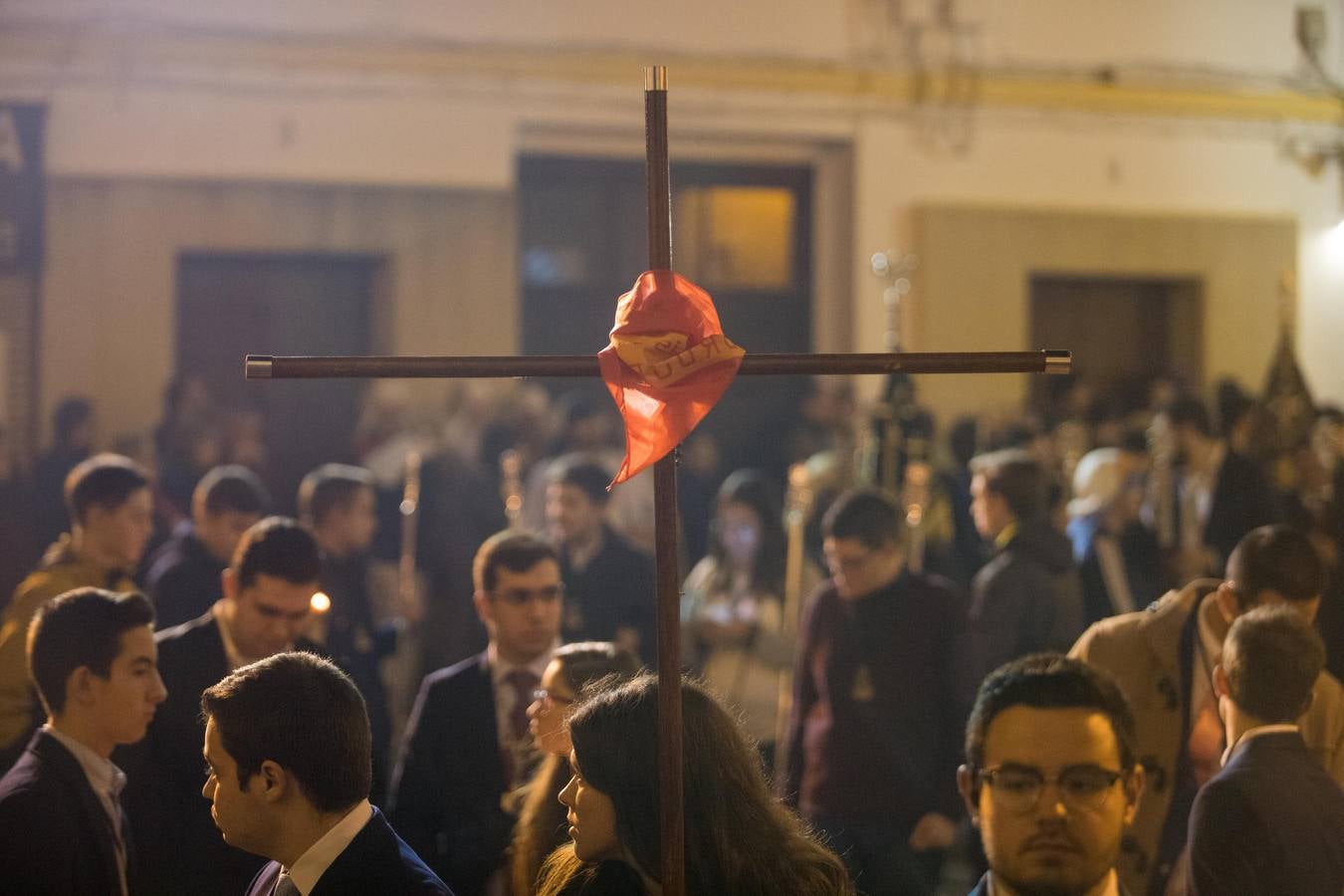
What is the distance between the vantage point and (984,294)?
15.9 metres

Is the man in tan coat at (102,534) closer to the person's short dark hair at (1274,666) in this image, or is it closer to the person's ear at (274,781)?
the person's ear at (274,781)

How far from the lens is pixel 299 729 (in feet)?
9.56

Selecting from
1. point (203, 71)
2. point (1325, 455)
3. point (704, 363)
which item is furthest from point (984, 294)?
point (704, 363)

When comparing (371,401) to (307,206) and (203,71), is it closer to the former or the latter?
(307,206)

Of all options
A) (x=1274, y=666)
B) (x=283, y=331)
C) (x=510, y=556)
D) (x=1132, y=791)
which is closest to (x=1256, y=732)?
(x=1274, y=666)

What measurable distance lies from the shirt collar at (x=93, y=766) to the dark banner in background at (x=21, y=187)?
Result: 35.3 ft

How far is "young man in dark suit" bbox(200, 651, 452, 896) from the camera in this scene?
2893mm

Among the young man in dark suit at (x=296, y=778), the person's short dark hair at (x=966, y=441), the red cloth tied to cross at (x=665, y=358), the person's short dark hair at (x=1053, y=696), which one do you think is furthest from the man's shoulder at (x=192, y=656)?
the person's short dark hair at (x=966, y=441)

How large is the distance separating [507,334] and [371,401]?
5.98 ft

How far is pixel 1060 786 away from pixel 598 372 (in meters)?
1.04

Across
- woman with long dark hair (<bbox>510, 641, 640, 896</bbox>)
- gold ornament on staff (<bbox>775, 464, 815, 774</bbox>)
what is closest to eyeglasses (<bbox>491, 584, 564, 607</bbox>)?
woman with long dark hair (<bbox>510, 641, 640, 896</bbox>)

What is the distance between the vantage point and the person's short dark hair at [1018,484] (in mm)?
6395

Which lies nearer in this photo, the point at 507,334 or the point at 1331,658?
the point at 1331,658

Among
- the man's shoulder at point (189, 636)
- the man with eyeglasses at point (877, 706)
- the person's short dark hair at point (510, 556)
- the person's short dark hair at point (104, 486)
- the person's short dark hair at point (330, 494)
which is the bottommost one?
the man with eyeglasses at point (877, 706)
